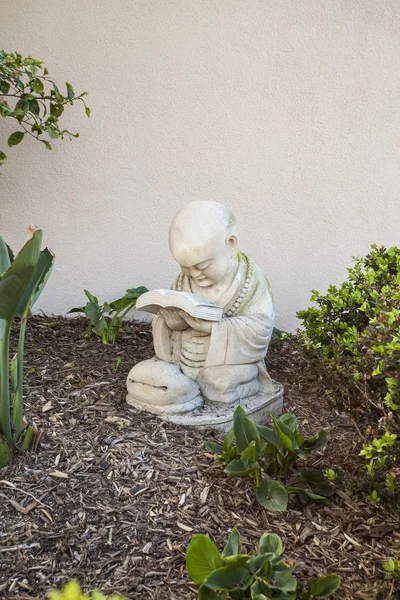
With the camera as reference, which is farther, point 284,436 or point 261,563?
point 284,436

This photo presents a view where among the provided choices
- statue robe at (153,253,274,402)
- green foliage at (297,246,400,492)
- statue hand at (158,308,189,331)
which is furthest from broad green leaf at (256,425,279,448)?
statue hand at (158,308,189,331)

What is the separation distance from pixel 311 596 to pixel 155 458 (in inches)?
44.2

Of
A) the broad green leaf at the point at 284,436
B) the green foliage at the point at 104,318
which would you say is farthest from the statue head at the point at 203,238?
the green foliage at the point at 104,318

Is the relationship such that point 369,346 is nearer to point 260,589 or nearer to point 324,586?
point 324,586

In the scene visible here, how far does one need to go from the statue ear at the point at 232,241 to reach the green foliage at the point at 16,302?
1.02 metres

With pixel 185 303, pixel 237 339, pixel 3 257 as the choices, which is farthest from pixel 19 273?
pixel 237 339

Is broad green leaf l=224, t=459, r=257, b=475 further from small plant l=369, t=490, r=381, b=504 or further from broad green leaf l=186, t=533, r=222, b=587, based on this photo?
broad green leaf l=186, t=533, r=222, b=587

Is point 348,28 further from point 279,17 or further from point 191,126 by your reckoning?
point 191,126

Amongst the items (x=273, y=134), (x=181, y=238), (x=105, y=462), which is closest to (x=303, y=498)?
(x=105, y=462)

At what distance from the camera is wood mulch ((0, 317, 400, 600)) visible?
268cm

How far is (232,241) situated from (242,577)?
186 centimetres

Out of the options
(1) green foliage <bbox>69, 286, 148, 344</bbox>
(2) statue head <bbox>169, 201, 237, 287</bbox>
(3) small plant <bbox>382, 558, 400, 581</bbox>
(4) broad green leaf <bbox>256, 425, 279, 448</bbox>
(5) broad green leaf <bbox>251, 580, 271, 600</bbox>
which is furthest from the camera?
(1) green foliage <bbox>69, 286, 148, 344</bbox>

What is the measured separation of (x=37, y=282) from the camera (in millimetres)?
3072

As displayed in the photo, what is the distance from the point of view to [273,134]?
5.13m
